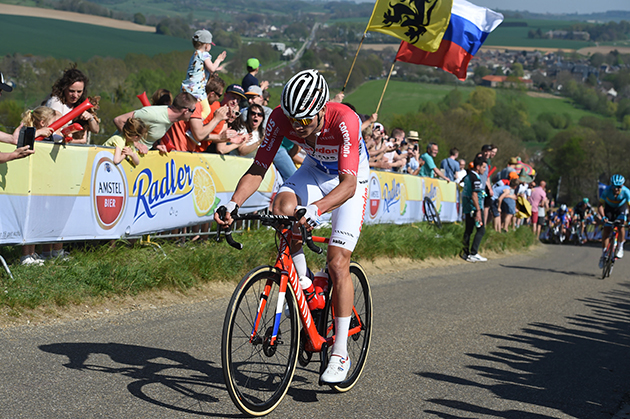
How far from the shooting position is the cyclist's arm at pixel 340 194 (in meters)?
4.12

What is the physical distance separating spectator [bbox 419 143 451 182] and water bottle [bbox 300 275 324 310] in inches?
486

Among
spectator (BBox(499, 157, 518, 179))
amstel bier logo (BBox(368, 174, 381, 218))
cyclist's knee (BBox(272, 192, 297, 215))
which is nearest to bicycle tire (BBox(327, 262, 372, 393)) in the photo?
cyclist's knee (BBox(272, 192, 297, 215))

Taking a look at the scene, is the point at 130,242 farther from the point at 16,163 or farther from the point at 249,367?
the point at 249,367

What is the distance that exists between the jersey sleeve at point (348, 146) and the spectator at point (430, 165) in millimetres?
12270

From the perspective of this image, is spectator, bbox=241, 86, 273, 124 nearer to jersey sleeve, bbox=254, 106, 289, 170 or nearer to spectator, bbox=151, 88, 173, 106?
spectator, bbox=151, 88, 173, 106

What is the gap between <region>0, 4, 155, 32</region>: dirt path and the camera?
123 metres

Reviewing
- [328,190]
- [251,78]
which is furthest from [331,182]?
[251,78]

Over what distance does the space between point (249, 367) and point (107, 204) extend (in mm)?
3837

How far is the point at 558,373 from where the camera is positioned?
18.8ft

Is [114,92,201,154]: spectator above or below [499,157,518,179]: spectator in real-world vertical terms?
above

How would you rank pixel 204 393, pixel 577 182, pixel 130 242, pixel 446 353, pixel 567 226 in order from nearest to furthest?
pixel 204 393 < pixel 446 353 < pixel 130 242 < pixel 567 226 < pixel 577 182

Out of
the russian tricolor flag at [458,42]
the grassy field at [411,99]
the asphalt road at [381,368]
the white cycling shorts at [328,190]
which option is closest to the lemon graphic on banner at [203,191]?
the asphalt road at [381,368]

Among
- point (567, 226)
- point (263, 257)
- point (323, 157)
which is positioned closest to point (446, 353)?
point (323, 157)

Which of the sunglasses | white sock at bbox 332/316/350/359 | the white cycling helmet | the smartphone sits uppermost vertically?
the white cycling helmet
